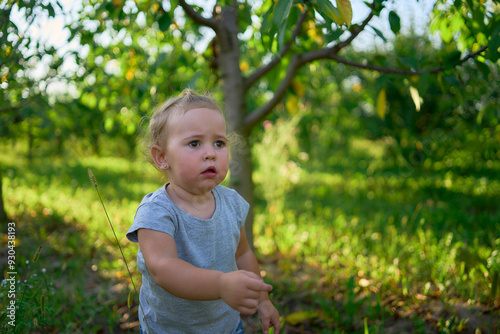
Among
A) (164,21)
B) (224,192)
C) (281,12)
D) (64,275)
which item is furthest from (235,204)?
(64,275)

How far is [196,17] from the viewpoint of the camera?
6.18 ft

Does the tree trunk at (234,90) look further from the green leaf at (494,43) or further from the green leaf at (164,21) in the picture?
the green leaf at (494,43)

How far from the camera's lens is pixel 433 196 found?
15.0 ft

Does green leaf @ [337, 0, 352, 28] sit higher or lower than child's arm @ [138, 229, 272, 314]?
higher

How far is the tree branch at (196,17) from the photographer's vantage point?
5.84 ft

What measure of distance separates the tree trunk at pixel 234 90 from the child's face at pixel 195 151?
107 centimetres

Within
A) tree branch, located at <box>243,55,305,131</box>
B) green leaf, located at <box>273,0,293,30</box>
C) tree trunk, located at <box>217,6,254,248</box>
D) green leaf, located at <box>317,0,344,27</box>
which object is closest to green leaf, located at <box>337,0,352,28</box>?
green leaf, located at <box>317,0,344,27</box>

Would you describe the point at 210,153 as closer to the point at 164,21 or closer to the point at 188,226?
the point at 188,226

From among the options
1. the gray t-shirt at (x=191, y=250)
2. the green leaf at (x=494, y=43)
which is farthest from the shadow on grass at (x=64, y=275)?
the green leaf at (x=494, y=43)

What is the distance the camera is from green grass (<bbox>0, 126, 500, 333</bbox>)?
6.23 feet

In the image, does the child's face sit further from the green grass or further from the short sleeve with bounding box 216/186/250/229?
the green grass

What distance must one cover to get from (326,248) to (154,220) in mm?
2145

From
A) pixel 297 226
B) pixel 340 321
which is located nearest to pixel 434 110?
pixel 297 226

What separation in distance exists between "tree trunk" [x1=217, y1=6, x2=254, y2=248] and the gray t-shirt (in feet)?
3.08
